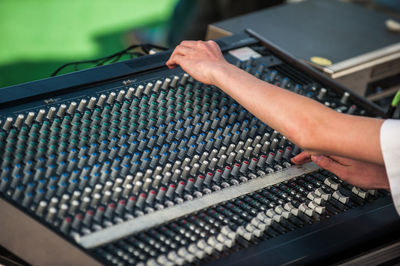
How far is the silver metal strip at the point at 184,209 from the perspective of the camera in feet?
3.06

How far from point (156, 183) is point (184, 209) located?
0.27ft

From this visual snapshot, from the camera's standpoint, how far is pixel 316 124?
1.00 metres

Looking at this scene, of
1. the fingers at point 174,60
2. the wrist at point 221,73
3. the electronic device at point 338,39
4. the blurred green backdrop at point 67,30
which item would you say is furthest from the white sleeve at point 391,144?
the blurred green backdrop at point 67,30

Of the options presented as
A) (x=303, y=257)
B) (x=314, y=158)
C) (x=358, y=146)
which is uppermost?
(x=358, y=146)

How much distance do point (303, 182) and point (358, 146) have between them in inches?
8.9

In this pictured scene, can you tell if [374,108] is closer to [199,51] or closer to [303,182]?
[303,182]

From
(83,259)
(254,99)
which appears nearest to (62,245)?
(83,259)

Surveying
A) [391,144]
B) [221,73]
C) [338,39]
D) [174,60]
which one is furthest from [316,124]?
[338,39]

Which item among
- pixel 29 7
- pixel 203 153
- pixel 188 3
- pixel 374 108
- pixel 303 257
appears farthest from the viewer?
pixel 29 7

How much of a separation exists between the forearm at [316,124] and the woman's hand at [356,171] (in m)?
0.15

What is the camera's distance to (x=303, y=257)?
1.01 m

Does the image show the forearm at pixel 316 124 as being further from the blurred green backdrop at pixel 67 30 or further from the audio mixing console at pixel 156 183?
the blurred green backdrop at pixel 67 30

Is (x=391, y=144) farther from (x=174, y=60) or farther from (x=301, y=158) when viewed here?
(x=174, y=60)

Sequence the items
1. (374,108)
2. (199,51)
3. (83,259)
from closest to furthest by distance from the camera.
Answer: (83,259)
(199,51)
(374,108)
